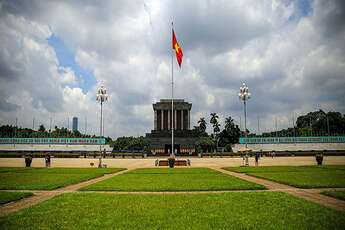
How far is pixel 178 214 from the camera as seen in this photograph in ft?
26.5

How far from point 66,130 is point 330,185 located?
134840 mm

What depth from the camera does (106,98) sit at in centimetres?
3853

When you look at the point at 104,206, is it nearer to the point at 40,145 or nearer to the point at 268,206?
the point at 268,206

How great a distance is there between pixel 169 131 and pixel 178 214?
89.5 metres

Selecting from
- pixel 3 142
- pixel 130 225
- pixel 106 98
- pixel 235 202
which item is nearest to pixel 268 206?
pixel 235 202

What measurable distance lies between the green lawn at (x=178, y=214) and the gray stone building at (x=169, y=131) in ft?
258

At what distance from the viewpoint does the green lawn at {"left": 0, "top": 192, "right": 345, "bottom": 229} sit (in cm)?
682

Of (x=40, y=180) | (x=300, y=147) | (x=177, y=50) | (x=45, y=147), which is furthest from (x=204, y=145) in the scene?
(x=40, y=180)

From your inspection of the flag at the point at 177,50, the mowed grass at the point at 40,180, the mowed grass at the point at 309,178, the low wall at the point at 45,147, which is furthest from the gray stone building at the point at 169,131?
the mowed grass at the point at 40,180

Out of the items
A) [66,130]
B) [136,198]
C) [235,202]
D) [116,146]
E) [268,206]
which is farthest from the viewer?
[66,130]

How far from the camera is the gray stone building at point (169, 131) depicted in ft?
298

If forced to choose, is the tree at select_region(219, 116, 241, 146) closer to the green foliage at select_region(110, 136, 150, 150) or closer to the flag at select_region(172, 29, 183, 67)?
the green foliage at select_region(110, 136, 150, 150)

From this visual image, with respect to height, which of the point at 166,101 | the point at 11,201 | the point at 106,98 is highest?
the point at 166,101

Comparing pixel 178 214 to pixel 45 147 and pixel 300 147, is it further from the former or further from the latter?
pixel 45 147
